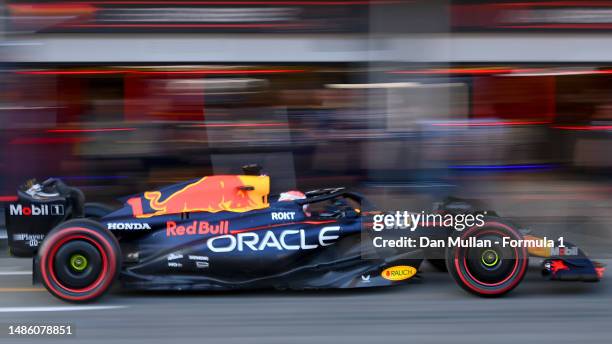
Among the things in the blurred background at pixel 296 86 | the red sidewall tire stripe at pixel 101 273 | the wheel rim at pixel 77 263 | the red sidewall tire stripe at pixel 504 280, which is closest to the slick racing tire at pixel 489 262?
the red sidewall tire stripe at pixel 504 280

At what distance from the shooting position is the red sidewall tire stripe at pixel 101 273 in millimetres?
5447

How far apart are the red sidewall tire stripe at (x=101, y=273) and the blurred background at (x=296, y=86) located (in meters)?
3.84

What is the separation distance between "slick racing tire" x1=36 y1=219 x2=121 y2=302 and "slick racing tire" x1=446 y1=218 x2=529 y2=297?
2.55 meters

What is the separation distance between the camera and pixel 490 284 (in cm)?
569

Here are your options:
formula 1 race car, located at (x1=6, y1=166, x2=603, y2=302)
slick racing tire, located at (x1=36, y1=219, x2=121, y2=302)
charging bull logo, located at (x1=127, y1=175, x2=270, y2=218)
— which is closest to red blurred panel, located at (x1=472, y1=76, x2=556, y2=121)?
formula 1 race car, located at (x1=6, y1=166, x2=603, y2=302)

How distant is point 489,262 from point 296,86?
449cm

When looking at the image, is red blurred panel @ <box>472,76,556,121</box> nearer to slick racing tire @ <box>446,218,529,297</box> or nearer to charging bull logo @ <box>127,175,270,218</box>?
slick racing tire @ <box>446,218,529,297</box>

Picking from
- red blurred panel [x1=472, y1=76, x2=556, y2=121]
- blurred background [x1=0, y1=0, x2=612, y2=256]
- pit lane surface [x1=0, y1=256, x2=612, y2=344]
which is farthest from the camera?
red blurred panel [x1=472, y1=76, x2=556, y2=121]

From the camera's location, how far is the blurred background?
930cm

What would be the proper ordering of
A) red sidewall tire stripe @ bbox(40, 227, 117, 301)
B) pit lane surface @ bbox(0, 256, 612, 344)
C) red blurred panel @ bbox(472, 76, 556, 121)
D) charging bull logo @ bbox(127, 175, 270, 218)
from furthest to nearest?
red blurred panel @ bbox(472, 76, 556, 121) → charging bull logo @ bbox(127, 175, 270, 218) → red sidewall tire stripe @ bbox(40, 227, 117, 301) → pit lane surface @ bbox(0, 256, 612, 344)

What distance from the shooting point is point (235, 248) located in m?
5.62

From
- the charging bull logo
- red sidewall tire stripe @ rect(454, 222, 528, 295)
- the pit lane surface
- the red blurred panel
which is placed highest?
the red blurred panel

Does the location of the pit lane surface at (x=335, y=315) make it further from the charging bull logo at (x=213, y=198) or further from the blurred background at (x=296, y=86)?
the blurred background at (x=296, y=86)

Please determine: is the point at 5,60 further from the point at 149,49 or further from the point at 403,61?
the point at 403,61
